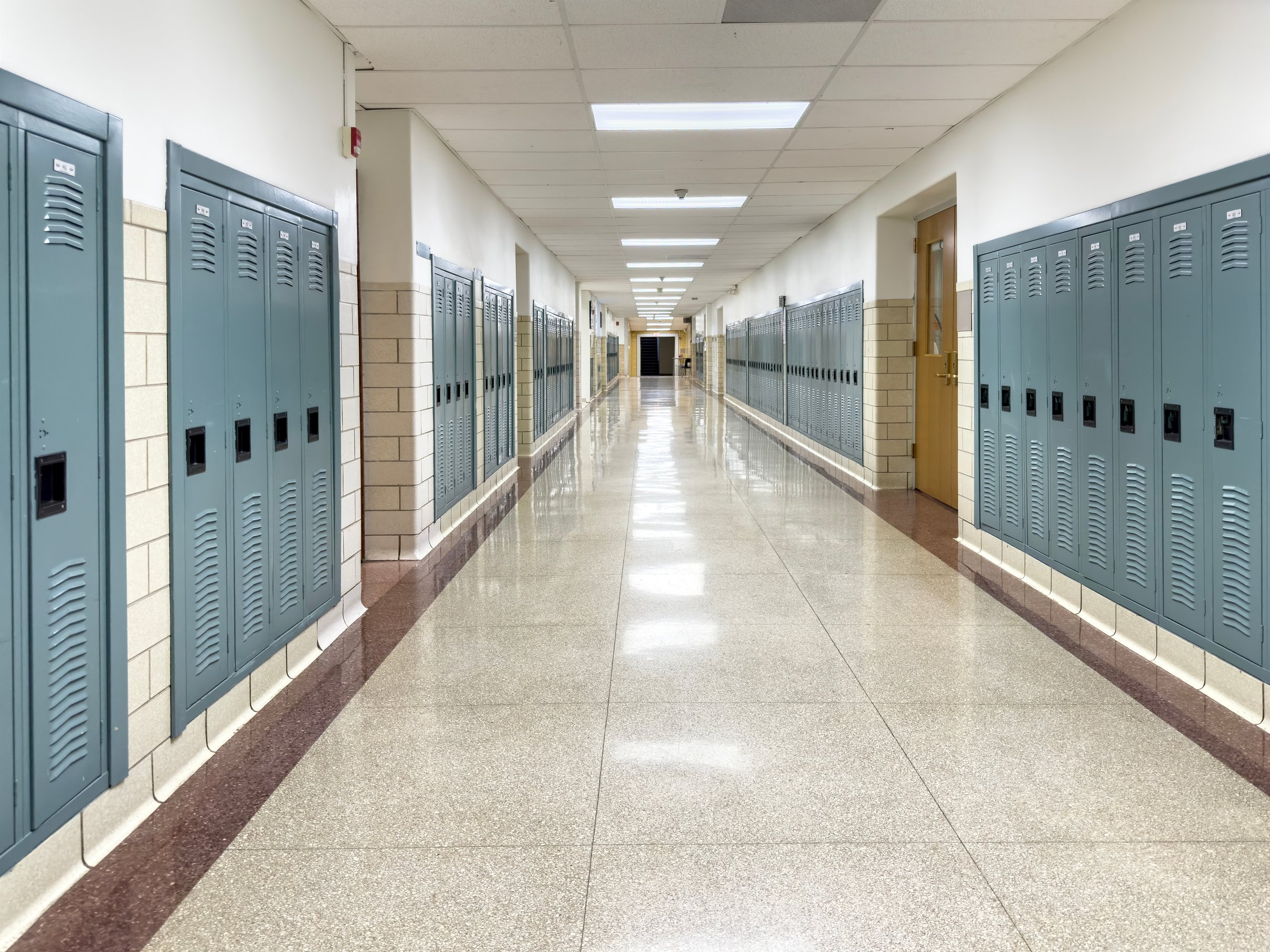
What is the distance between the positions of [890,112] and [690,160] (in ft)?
5.71

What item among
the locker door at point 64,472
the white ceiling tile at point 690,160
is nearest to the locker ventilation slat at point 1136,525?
the locker door at point 64,472

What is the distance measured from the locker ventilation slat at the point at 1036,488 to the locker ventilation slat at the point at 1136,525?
864 millimetres

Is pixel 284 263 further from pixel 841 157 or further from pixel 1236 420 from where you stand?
pixel 841 157

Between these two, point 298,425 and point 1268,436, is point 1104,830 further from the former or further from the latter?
point 298,425

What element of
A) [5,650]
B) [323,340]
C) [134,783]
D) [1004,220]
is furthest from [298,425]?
[1004,220]

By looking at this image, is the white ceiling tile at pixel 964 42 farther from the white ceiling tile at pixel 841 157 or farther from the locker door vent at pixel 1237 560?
the locker door vent at pixel 1237 560

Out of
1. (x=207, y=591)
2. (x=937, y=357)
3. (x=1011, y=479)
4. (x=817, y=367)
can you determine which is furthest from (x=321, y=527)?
(x=817, y=367)

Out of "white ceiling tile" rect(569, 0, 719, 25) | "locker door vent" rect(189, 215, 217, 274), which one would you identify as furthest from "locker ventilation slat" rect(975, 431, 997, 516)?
"locker door vent" rect(189, 215, 217, 274)

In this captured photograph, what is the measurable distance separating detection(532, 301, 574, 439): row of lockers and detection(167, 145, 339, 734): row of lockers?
7.66 metres

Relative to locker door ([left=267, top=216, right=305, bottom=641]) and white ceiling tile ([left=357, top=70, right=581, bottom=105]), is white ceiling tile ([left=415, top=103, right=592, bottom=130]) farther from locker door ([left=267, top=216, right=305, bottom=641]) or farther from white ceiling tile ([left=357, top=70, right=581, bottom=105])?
locker door ([left=267, top=216, right=305, bottom=641])

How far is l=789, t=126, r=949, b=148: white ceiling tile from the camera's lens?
6.35 metres

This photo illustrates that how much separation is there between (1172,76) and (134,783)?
4.23 m

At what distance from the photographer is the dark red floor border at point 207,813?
2102 millimetres

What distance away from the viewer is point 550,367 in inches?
531
